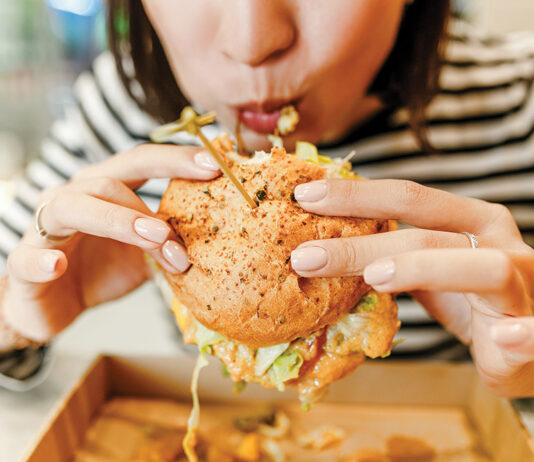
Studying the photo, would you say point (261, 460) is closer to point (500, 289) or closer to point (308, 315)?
point (308, 315)

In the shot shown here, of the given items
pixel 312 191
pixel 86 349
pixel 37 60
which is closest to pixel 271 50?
pixel 312 191

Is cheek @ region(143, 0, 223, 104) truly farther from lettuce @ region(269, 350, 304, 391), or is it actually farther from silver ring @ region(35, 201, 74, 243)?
lettuce @ region(269, 350, 304, 391)

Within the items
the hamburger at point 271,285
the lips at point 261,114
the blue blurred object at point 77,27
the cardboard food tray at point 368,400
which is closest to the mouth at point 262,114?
the lips at point 261,114

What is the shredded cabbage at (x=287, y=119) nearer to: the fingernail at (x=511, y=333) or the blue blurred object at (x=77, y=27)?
the fingernail at (x=511, y=333)

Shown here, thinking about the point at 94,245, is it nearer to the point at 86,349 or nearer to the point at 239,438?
the point at 239,438

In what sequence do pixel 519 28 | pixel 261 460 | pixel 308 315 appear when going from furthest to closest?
pixel 519 28 < pixel 261 460 < pixel 308 315

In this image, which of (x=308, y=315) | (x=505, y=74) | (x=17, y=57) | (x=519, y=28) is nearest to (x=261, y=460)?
(x=308, y=315)
